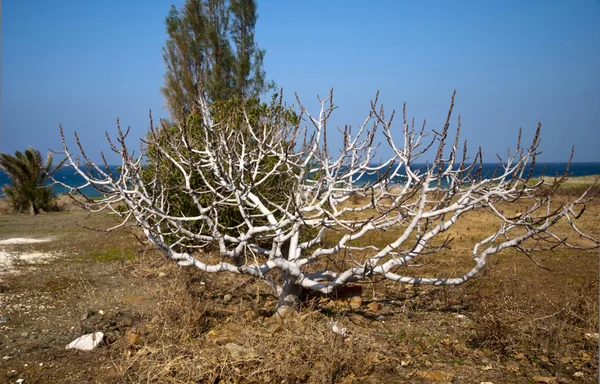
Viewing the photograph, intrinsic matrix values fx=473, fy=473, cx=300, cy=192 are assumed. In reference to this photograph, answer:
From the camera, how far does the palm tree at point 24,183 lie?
20734mm

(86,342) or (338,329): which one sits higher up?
(338,329)

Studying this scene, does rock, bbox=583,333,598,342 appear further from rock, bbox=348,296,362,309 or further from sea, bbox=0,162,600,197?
rock, bbox=348,296,362,309

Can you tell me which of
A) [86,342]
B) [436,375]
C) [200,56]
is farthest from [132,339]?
[200,56]

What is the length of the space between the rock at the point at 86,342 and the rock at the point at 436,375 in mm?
3491

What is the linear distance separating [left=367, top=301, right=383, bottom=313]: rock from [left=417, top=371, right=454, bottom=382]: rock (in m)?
1.76

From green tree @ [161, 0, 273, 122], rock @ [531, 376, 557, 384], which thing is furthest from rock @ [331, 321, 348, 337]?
green tree @ [161, 0, 273, 122]

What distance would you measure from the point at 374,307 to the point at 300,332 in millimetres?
1736

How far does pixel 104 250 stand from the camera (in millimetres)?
11141

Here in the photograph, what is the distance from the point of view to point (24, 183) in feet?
68.6

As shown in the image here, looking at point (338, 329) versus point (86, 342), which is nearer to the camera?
point (338, 329)

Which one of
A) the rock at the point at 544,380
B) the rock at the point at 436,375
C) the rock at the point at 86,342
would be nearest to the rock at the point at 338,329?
the rock at the point at 436,375

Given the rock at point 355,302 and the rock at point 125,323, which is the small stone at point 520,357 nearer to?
the rock at point 355,302

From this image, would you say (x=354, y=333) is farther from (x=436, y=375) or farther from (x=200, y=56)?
(x=200, y=56)

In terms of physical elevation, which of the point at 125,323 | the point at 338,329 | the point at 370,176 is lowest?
the point at 125,323
